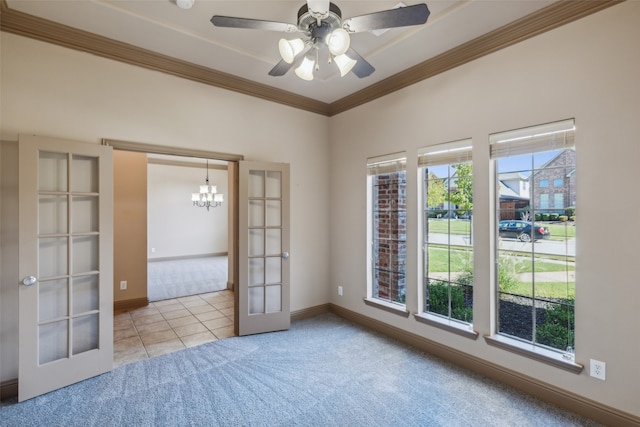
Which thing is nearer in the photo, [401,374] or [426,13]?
[426,13]

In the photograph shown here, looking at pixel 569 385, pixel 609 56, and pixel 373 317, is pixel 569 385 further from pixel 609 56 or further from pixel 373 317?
pixel 609 56

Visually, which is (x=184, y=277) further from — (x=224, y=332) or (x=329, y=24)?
(x=329, y=24)

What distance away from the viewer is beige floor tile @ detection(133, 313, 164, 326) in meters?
3.97

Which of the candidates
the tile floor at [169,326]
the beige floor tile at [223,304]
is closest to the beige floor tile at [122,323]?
the tile floor at [169,326]

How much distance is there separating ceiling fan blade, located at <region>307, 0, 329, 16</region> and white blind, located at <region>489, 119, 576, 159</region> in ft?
5.98

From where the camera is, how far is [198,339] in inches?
135

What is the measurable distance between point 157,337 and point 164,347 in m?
0.34

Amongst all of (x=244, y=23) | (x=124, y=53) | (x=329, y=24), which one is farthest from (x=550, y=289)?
(x=124, y=53)

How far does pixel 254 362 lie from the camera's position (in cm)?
289

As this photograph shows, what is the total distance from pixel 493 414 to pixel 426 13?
8.88 ft

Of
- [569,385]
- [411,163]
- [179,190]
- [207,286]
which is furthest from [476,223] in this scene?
[179,190]

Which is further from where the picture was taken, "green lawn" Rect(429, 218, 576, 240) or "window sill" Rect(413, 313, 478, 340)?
"window sill" Rect(413, 313, 478, 340)

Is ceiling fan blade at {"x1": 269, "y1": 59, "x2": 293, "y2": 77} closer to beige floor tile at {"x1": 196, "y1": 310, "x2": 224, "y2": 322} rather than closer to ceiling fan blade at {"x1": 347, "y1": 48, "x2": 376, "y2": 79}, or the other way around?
ceiling fan blade at {"x1": 347, "y1": 48, "x2": 376, "y2": 79}

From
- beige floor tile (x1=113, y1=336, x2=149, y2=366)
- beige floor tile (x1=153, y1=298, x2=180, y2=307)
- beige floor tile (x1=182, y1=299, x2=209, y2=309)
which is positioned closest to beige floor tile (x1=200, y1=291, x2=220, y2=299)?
beige floor tile (x1=182, y1=299, x2=209, y2=309)
